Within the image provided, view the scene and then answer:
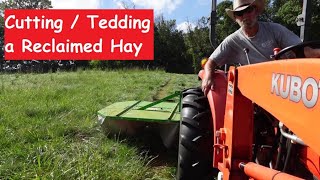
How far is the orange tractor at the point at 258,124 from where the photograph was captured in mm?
1368

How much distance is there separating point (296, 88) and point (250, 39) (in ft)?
4.50

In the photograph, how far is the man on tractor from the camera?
8.68 feet

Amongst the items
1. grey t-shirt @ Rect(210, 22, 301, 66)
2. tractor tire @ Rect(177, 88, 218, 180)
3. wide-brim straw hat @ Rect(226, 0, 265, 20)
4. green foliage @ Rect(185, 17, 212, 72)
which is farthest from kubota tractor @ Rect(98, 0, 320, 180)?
green foliage @ Rect(185, 17, 212, 72)

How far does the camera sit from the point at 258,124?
7.71ft

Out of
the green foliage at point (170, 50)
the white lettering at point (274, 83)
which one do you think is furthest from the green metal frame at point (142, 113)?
the green foliage at point (170, 50)

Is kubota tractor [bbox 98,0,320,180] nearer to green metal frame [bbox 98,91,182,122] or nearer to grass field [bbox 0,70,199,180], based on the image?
green metal frame [bbox 98,91,182,122]

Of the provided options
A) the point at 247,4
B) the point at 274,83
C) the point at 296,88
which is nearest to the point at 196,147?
the point at 247,4

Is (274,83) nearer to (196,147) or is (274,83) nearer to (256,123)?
(256,123)

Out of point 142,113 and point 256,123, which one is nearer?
point 256,123

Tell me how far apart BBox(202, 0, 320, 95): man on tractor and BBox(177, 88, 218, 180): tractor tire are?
20cm

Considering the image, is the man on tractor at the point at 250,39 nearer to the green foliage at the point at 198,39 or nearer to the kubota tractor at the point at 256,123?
the kubota tractor at the point at 256,123

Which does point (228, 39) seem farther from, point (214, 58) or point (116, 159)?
point (116, 159)

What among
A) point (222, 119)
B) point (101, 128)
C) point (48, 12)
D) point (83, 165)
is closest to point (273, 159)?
point (222, 119)

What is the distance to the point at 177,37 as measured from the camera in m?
31.3
